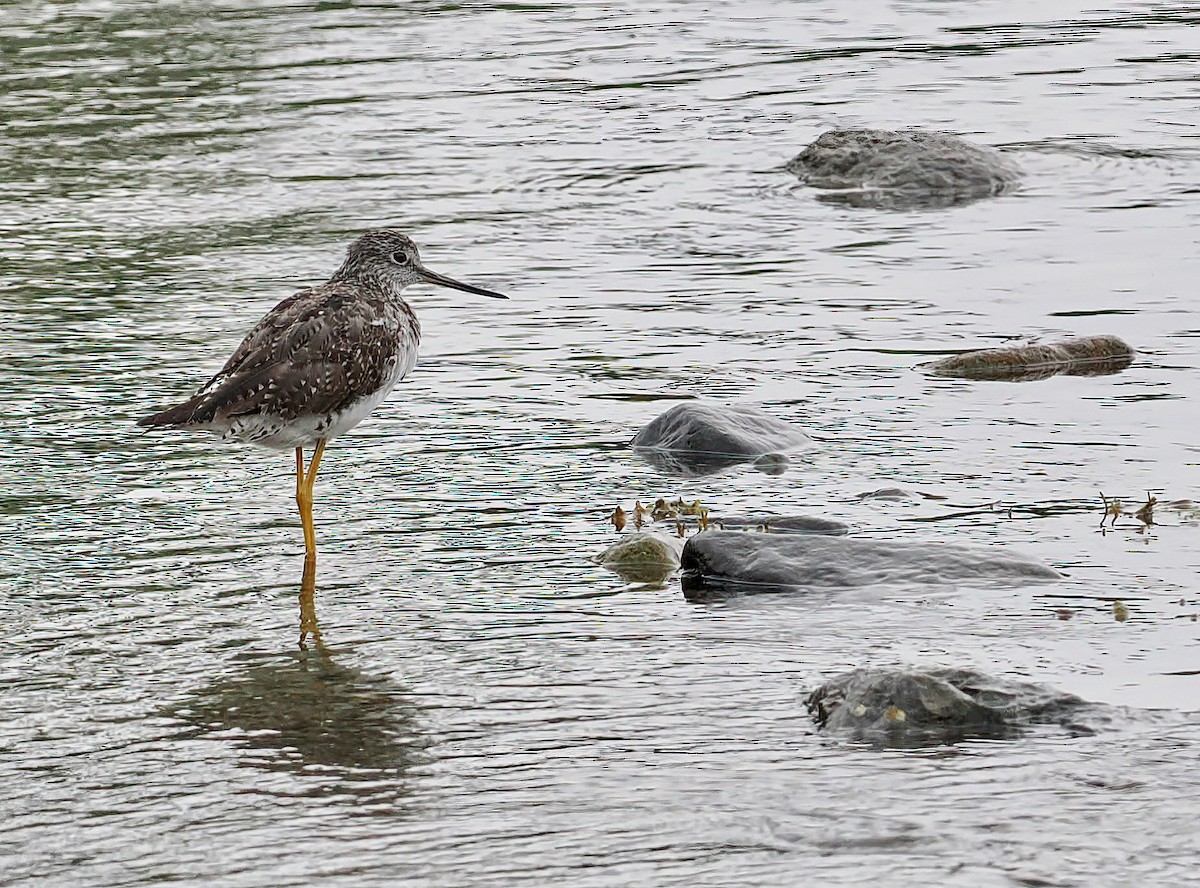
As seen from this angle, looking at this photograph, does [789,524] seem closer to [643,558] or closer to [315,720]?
[643,558]

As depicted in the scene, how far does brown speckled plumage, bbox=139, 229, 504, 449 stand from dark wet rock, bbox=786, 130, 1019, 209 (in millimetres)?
6772

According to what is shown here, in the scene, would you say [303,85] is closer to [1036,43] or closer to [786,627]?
[1036,43]

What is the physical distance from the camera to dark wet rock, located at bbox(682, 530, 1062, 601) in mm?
7809

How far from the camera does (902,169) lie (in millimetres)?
15375

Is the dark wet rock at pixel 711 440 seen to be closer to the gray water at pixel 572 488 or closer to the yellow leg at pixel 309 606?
the gray water at pixel 572 488

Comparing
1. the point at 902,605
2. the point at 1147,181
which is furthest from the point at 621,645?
the point at 1147,181

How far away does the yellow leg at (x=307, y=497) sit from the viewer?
8.29 meters

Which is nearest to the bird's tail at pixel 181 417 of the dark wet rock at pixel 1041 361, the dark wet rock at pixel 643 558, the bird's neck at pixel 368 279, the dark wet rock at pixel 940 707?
the bird's neck at pixel 368 279

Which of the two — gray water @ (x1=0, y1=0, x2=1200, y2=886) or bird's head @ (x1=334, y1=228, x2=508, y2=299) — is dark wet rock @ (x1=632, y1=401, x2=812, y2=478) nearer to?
gray water @ (x1=0, y1=0, x2=1200, y2=886)

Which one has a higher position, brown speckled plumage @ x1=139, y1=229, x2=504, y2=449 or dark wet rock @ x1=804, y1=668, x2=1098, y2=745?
brown speckled plumage @ x1=139, y1=229, x2=504, y2=449

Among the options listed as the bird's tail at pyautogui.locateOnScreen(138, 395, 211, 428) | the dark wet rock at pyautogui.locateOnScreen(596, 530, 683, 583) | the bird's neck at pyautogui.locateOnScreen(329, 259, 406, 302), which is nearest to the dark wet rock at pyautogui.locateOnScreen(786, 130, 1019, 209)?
the bird's neck at pyautogui.locateOnScreen(329, 259, 406, 302)

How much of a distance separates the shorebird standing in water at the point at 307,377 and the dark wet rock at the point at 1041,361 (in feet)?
10.4

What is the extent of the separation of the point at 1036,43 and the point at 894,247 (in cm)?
834

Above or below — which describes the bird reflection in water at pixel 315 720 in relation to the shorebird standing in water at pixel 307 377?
below
